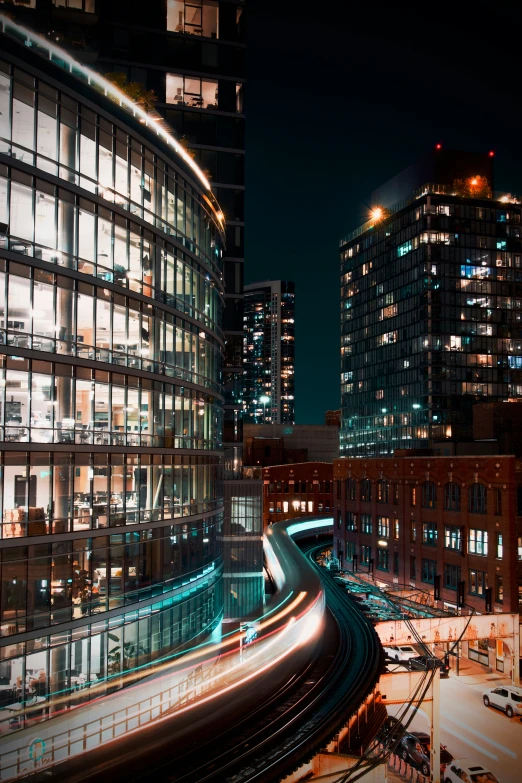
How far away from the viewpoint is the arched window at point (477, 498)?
5291 centimetres

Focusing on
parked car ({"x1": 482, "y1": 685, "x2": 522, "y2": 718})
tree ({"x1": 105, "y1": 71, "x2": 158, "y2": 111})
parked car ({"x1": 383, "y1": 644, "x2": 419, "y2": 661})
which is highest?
tree ({"x1": 105, "y1": 71, "x2": 158, "y2": 111})

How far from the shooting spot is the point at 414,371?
439ft

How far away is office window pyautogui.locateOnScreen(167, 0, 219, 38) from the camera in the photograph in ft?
166

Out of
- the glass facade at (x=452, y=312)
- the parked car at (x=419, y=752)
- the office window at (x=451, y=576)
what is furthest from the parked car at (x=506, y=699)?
the glass facade at (x=452, y=312)

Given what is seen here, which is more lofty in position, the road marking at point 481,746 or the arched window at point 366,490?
the arched window at point 366,490

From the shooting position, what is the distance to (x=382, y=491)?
229 ft

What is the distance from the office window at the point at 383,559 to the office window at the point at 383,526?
1.63 meters

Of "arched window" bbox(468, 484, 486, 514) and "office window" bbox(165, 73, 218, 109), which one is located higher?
"office window" bbox(165, 73, 218, 109)

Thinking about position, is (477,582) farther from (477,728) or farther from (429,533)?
(477,728)

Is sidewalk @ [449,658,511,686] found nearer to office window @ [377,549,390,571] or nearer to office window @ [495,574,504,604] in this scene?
office window @ [495,574,504,604]

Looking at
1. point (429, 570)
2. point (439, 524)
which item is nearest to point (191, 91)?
point (439, 524)

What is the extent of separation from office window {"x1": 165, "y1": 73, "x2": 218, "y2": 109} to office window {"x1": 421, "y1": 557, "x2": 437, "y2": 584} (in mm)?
40793

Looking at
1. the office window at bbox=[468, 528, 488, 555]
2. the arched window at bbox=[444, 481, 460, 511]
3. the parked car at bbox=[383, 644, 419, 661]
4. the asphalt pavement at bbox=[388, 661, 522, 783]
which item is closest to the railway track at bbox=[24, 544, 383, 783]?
the asphalt pavement at bbox=[388, 661, 522, 783]

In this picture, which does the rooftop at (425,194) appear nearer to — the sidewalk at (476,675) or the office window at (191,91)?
the office window at (191,91)
